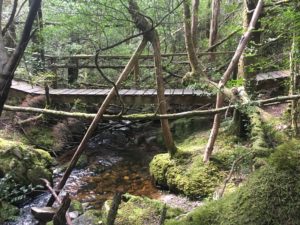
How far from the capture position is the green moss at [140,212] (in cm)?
408

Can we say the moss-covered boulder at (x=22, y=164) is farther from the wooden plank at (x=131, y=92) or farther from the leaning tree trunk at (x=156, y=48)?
the wooden plank at (x=131, y=92)

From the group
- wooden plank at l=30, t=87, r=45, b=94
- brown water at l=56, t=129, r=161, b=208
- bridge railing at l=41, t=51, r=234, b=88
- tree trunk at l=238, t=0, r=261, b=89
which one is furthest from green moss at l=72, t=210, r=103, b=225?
wooden plank at l=30, t=87, r=45, b=94

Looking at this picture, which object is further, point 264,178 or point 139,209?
point 139,209

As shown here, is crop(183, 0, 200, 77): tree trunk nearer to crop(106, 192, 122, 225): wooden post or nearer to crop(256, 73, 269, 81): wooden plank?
crop(256, 73, 269, 81): wooden plank

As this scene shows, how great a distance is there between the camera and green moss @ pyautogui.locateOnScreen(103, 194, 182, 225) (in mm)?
4078

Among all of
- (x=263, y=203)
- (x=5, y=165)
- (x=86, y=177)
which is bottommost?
(x=86, y=177)

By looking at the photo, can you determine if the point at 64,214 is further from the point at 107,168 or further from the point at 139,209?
the point at 107,168

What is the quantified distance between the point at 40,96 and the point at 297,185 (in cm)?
791

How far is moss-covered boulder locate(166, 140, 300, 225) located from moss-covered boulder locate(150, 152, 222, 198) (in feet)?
13.0

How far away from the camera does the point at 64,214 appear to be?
2.24 m

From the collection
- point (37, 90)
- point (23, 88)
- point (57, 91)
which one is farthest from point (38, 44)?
point (23, 88)

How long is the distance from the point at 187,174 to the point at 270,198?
4511 mm

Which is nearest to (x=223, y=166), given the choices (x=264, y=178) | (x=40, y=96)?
(x=264, y=178)

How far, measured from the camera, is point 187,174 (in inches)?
226
